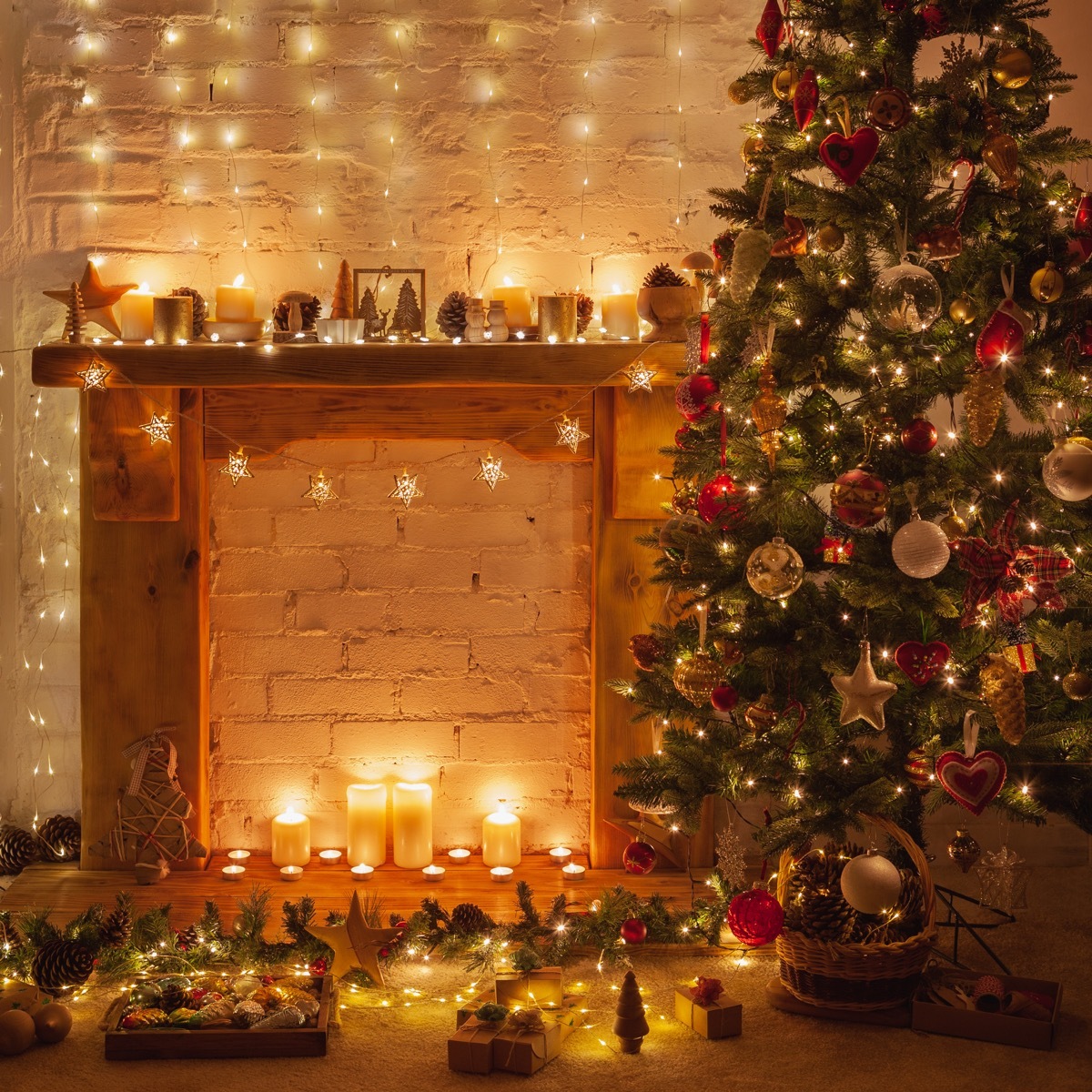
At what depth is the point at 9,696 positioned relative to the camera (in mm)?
3289

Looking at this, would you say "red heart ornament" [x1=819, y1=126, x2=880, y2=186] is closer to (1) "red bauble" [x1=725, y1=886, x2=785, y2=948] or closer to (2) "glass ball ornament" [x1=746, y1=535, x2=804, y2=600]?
(2) "glass ball ornament" [x1=746, y1=535, x2=804, y2=600]

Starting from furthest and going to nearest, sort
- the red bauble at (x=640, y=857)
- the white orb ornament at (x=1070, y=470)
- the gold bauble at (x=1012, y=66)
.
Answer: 1. the red bauble at (x=640, y=857)
2. the gold bauble at (x=1012, y=66)
3. the white orb ornament at (x=1070, y=470)

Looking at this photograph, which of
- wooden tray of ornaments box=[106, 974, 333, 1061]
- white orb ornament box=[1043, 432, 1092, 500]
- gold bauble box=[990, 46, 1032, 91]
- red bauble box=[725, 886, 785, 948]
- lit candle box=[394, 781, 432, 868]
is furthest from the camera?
lit candle box=[394, 781, 432, 868]

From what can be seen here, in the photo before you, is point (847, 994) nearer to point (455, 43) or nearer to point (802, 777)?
point (802, 777)

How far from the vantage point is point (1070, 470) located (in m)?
2.16

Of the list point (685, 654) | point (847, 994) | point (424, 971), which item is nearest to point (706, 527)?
point (685, 654)

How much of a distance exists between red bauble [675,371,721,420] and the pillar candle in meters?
1.28

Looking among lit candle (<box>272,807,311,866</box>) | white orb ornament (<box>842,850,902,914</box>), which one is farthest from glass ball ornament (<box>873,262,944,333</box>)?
lit candle (<box>272,807,311,866</box>)

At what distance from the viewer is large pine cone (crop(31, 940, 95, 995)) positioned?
257cm

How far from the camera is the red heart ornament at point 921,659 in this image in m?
2.25

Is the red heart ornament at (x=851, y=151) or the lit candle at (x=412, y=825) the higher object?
the red heart ornament at (x=851, y=151)

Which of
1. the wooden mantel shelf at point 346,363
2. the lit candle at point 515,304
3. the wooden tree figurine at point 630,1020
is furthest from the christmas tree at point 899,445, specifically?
the lit candle at point 515,304

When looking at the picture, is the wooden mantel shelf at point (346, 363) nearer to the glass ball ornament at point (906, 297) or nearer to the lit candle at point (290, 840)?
the glass ball ornament at point (906, 297)

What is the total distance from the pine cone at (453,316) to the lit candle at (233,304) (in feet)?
1.44
